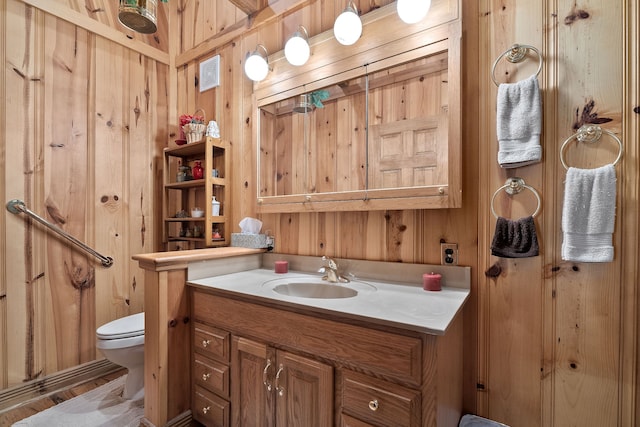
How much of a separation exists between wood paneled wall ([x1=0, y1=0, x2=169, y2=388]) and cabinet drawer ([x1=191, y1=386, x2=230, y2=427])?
1150 mm

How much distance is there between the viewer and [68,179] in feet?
6.43

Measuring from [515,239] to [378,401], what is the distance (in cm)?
79

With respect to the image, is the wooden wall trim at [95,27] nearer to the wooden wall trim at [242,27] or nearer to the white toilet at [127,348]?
the wooden wall trim at [242,27]

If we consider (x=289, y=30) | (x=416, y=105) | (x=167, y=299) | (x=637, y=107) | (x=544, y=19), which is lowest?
(x=167, y=299)

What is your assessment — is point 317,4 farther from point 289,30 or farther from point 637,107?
point 637,107

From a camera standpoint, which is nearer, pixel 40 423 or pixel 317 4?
pixel 40 423

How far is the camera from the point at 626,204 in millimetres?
1014

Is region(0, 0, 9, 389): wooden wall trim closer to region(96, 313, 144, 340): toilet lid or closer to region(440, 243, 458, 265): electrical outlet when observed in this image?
region(96, 313, 144, 340): toilet lid

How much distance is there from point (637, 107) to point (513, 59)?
0.44 meters

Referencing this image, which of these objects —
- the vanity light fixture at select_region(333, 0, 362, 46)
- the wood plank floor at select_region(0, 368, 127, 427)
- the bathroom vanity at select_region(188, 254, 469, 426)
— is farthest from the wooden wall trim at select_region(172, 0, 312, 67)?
the wood plank floor at select_region(0, 368, 127, 427)

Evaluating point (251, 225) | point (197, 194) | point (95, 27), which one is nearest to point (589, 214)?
point (251, 225)

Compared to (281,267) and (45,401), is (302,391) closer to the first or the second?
(281,267)

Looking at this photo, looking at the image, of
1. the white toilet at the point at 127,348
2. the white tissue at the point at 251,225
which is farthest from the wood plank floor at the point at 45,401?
the white tissue at the point at 251,225

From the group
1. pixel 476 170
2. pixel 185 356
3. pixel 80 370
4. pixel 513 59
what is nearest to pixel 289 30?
pixel 513 59
